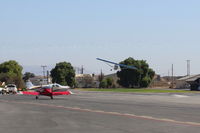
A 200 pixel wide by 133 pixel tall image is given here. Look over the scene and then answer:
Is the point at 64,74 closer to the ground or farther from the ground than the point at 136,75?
farther from the ground

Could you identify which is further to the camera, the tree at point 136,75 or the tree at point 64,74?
the tree at point 64,74

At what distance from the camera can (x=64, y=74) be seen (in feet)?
478

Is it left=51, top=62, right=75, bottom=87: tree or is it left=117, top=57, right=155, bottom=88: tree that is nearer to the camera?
left=117, top=57, right=155, bottom=88: tree

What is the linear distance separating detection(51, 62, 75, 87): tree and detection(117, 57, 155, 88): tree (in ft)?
68.5

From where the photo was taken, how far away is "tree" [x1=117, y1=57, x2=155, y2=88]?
415 ft

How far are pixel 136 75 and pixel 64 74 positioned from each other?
28.1 meters

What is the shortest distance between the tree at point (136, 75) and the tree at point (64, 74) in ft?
68.5

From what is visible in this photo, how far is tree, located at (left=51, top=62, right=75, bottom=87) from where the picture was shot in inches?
5723

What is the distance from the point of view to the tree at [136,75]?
126438 millimetres

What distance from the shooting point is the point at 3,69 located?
5920 inches

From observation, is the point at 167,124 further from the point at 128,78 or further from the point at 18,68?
the point at 18,68

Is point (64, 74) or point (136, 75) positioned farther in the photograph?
point (64, 74)

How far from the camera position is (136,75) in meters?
126

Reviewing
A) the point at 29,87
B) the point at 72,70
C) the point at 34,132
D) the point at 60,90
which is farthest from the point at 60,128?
the point at 72,70
